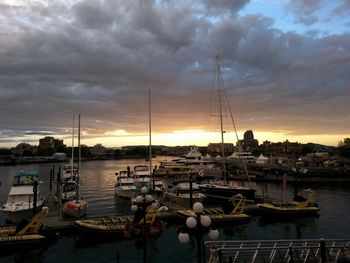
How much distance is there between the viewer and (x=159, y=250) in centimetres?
2802

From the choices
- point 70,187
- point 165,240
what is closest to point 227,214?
point 165,240

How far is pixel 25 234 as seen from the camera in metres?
27.4

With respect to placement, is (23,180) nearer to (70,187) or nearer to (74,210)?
(70,187)

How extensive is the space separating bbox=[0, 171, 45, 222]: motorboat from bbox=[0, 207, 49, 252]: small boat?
7.02 m

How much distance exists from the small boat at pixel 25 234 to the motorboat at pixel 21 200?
23.0ft

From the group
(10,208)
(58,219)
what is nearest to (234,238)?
(58,219)

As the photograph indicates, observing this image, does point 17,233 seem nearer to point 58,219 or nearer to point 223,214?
point 58,219

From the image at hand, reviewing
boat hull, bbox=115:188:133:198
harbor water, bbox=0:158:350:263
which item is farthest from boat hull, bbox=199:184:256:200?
boat hull, bbox=115:188:133:198

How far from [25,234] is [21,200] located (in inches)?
526

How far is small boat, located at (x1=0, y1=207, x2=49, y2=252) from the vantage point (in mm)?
26562

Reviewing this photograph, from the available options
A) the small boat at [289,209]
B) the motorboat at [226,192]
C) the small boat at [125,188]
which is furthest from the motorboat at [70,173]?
the small boat at [289,209]

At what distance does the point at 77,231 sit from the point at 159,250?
8030 mm

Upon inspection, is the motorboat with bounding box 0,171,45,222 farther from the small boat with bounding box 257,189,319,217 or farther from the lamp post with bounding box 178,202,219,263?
the lamp post with bounding box 178,202,219,263

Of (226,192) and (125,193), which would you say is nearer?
(226,192)
